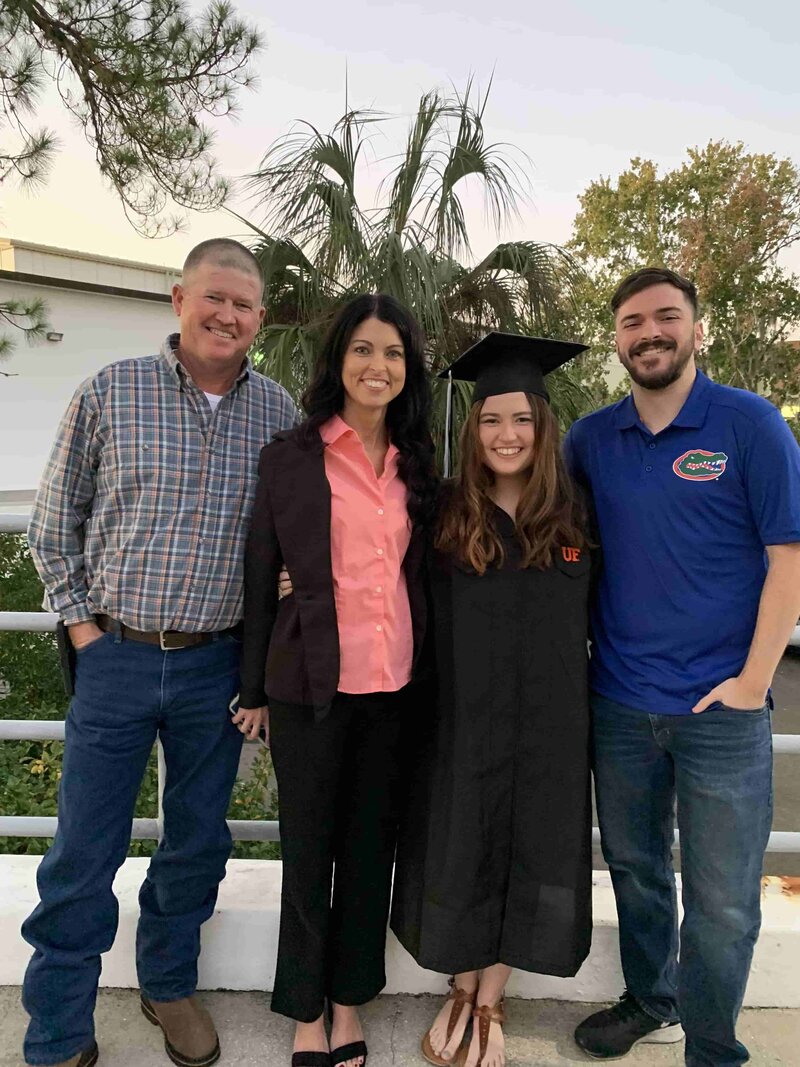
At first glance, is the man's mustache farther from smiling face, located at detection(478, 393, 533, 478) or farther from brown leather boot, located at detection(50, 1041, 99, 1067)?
brown leather boot, located at detection(50, 1041, 99, 1067)

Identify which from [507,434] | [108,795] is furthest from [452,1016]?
[507,434]

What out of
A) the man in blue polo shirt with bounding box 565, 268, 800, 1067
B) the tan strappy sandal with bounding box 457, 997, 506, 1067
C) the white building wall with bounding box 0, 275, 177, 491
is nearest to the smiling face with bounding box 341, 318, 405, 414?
the man in blue polo shirt with bounding box 565, 268, 800, 1067

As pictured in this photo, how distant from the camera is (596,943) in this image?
230 cm

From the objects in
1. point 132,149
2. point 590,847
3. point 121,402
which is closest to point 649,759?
point 590,847

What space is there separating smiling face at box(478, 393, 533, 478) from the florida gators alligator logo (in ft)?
1.24

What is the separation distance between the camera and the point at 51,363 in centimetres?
1301

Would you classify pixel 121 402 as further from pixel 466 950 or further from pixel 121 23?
pixel 121 23

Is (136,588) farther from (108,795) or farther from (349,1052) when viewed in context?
(349,1052)

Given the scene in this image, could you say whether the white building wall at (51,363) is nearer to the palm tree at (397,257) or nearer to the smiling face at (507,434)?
the palm tree at (397,257)

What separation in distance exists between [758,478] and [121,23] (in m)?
5.54

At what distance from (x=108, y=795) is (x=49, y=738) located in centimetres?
35

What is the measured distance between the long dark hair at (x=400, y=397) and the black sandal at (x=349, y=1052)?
1.44 meters

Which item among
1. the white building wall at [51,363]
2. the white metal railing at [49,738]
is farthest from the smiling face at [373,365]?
the white building wall at [51,363]

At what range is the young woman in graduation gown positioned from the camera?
1930 mm
